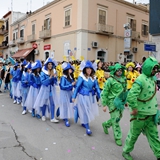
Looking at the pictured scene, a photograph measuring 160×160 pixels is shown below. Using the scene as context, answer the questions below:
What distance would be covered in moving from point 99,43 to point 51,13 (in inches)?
261

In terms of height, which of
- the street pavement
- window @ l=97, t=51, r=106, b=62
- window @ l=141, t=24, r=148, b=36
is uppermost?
window @ l=141, t=24, r=148, b=36

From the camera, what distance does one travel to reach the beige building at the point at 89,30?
Result: 19922 mm

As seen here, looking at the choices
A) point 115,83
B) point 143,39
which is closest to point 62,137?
point 115,83

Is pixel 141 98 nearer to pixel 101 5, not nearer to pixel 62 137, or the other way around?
pixel 62 137

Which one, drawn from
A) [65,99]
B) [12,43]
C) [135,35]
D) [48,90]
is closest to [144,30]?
[135,35]

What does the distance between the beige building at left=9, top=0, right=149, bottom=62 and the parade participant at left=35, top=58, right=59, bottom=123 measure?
13.3 metres

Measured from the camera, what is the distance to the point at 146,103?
11.3ft

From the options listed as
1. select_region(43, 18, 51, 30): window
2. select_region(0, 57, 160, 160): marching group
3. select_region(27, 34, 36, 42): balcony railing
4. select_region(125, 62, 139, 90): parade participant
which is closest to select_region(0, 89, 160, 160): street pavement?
select_region(0, 57, 160, 160): marching group

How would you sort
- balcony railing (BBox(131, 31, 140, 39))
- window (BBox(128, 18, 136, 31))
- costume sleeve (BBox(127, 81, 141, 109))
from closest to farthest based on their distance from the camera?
costume sleeve (BBox(127, 81, 141, 109))
window (BBox(128, 18, 136, 31))
balcony railing (BBox(131, 31, 140, 39))

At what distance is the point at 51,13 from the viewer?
23531 millimetres

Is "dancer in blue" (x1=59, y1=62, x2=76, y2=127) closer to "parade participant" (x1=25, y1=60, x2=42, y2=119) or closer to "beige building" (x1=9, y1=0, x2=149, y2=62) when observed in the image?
"parade participant" (x1=25, y1=60, x2=42, y2=119)

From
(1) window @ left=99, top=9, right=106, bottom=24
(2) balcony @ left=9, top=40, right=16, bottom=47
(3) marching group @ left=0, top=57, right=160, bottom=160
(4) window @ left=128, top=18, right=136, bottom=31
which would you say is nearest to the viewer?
(3) marching group @ left=0, top=57, right=160, bottom=160

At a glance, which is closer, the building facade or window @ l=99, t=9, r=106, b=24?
the building facade

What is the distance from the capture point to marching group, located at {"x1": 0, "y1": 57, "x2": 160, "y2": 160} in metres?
3.43
